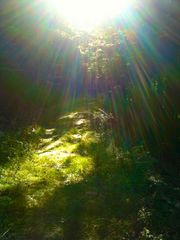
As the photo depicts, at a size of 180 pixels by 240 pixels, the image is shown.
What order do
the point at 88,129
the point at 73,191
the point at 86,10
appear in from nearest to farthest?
the point at 73,191, the point at 88,129, the point at 86,10

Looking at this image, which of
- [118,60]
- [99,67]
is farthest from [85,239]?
[99,67]

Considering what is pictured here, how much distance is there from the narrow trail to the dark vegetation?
0.02 metres

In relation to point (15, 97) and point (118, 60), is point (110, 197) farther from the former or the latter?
point (15, 97)

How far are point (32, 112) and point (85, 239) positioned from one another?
11.4 metres

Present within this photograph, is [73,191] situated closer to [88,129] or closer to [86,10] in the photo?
[88,129]

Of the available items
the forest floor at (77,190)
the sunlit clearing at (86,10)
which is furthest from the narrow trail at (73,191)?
the sunlit clearing at (86,10)

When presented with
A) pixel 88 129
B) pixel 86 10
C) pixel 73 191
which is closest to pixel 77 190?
pixel 73 191

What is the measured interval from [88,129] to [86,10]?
20.5m

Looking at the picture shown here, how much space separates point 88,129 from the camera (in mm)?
15023

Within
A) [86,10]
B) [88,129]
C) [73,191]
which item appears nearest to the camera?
[73,191]

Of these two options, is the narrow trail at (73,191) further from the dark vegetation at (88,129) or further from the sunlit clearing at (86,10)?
the sunlit clearing at (86,10)

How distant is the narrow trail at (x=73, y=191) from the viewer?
25.5 feet

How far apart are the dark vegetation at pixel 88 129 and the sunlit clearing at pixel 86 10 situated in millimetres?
2528

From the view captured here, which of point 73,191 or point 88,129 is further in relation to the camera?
point 88,129
